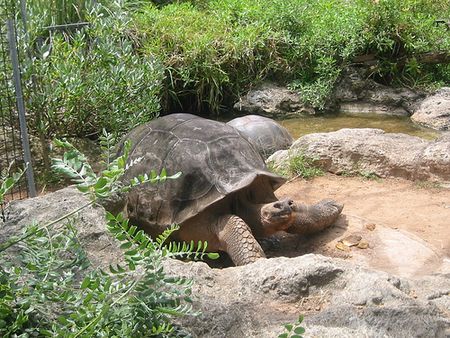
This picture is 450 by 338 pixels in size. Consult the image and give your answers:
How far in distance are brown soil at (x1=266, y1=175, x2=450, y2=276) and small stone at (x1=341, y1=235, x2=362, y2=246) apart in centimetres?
4

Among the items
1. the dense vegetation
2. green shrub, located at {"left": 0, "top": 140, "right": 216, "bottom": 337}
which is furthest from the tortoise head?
the dense vegetation

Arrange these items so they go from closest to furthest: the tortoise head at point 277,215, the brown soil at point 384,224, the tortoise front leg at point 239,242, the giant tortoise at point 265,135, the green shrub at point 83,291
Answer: the green shrub at point 83,291, the tortoise front leg at point 239,242, the tortoise head at point 277,215, the brown soil at point 384,224, the giant tortoise at point 265,135

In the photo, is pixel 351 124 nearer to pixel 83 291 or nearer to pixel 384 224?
pixel 384 224

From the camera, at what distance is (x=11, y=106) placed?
198 inches

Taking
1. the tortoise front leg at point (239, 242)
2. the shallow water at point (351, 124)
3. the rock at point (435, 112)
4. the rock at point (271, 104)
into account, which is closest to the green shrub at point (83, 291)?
the tortoise front leg at point (239, 242)

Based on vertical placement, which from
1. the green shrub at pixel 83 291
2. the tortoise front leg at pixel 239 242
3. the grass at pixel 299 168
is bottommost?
the grass at pixel 299 168

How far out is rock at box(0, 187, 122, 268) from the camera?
102 inches

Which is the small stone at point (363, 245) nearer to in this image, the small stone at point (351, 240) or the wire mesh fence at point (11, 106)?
the small stone at point (351, 240)

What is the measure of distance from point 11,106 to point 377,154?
2.99m

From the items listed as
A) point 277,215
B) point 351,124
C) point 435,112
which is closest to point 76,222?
point 277,215

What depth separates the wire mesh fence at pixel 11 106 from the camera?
4.59m

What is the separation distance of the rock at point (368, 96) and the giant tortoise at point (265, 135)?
2935 mm

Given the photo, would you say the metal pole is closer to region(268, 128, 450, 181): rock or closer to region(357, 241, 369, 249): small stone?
region(268, 128, 450, 181): rock

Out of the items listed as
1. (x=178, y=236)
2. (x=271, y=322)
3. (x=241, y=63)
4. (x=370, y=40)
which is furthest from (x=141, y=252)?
(x=370, y=40)
